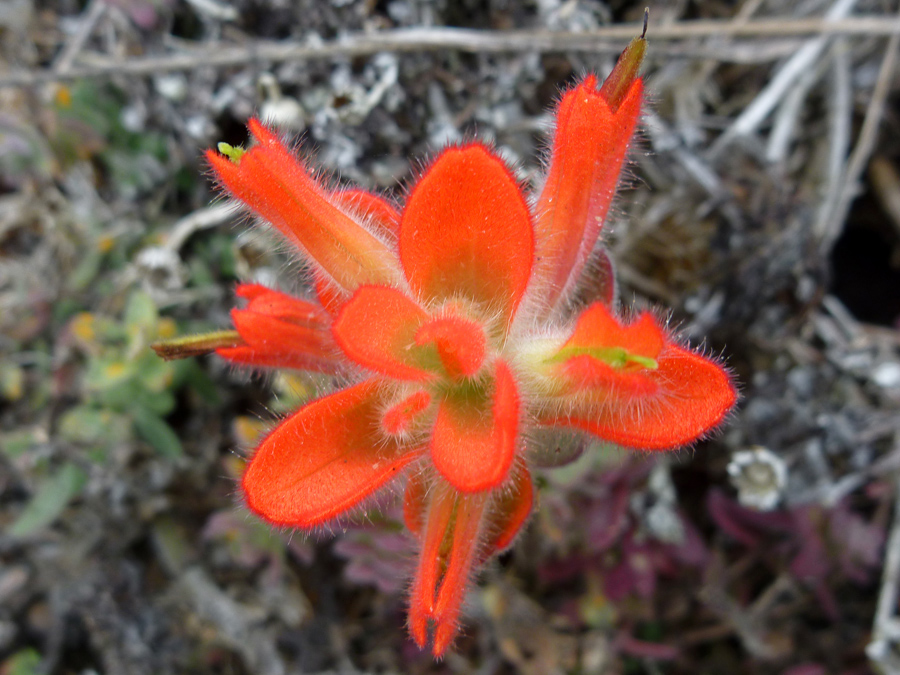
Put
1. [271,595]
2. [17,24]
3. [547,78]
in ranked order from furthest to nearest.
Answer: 1. [17,24]
2. [547,78]
3. [271,595]

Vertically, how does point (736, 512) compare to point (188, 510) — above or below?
above

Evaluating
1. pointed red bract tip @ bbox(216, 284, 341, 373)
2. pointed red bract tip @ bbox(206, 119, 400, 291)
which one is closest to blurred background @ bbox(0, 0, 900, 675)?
pointed red bract tip @ bbox(216, 284, 341, 373)

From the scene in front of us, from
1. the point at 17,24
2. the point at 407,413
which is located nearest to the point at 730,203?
the point at 407,413

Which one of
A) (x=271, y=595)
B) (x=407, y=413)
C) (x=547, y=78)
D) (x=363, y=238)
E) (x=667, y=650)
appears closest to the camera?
(x=407, y=413)

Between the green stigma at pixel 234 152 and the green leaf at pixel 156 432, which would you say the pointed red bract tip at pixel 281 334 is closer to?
the green stigma at pixel 234 152

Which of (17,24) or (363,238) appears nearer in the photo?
(363,238)

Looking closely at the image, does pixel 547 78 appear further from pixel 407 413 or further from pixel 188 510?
pixel 188 510
